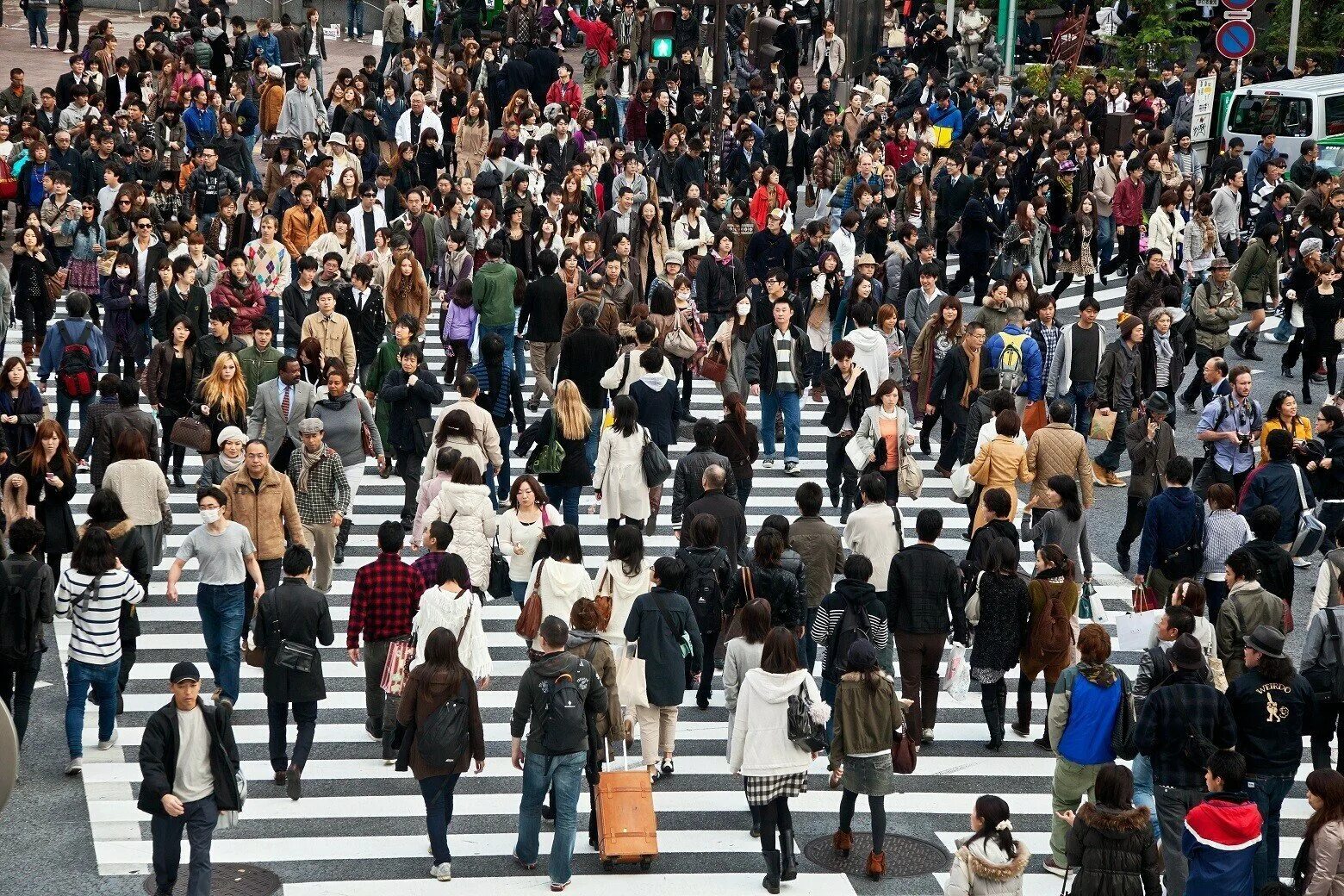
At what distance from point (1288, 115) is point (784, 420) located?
15957 millimetres

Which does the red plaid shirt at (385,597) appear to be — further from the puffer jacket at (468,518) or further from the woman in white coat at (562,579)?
the puffer jacket at (468,518)

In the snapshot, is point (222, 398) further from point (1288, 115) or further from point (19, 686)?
point (1288, 115)

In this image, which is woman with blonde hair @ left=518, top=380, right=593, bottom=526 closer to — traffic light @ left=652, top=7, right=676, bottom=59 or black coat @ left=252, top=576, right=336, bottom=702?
black coat @ left=252, top=576, right=336, bottom=702

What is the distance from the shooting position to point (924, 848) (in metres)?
11.2

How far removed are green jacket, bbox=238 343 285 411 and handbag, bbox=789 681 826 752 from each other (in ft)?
22.9

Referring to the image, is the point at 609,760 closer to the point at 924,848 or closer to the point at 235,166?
the point at 924,848

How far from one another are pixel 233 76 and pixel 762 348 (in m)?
17.5

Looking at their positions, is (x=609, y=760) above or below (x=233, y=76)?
below

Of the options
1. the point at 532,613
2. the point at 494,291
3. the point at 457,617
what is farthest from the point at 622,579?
the point at 494,291

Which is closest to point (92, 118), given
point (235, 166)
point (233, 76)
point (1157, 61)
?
point (235, 166)

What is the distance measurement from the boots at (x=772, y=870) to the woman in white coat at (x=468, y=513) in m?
3.10

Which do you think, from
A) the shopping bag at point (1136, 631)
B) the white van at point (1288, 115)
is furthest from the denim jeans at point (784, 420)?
the white van at point (1288, 115)

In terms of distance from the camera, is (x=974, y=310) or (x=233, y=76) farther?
(x=233, y=76)

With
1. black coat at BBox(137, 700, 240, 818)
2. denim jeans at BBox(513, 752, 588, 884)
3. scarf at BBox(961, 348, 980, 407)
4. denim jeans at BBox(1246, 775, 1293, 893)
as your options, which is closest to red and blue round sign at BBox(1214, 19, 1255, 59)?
scarf at BBox(961, 348, 980, 407)
